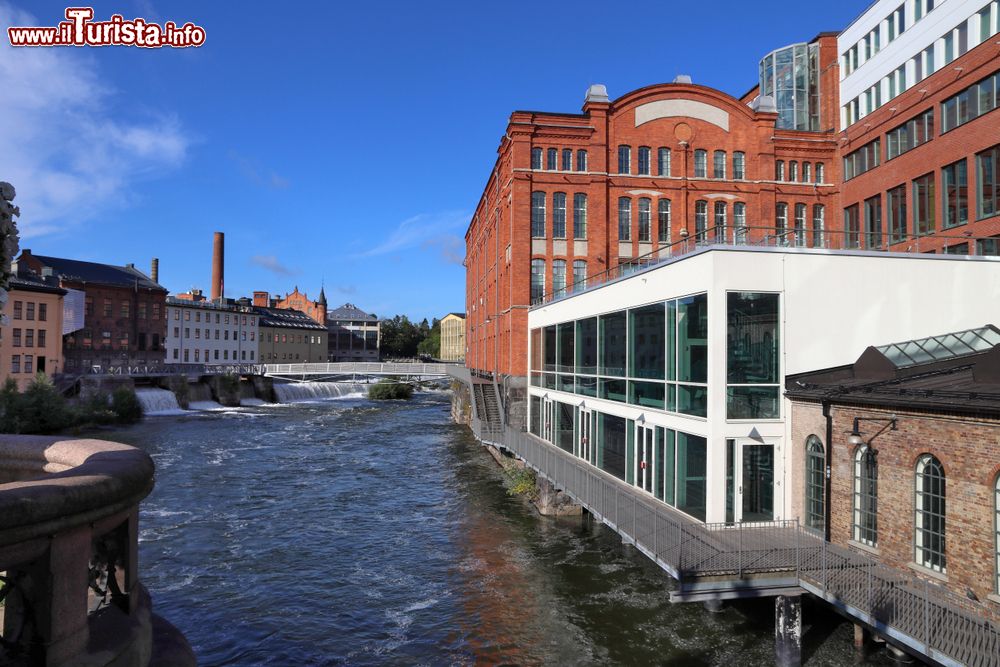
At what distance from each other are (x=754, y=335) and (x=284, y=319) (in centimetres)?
9351

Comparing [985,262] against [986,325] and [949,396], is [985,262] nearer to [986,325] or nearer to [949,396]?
[986,325]

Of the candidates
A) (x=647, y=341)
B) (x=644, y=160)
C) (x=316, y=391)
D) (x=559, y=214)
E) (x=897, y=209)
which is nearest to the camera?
(x=647, y=341)

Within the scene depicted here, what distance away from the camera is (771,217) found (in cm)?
3653

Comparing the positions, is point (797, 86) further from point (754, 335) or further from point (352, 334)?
point (352, 334)

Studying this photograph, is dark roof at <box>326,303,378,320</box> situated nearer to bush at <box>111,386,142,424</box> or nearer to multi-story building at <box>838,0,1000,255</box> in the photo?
bush at <box>111,386,142,424</box>

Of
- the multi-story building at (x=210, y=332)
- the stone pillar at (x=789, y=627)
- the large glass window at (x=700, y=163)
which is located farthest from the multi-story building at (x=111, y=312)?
the stone pillar at (x=789, y=627)

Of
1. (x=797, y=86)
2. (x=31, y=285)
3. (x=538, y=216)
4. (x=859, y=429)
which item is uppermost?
(x=797, y=86)

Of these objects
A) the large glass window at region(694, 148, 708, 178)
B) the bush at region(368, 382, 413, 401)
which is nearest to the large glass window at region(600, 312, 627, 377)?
the large glass window at region(694, 148, 708, 178)

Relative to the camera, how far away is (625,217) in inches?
1407

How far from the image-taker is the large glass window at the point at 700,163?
3619 centimetres

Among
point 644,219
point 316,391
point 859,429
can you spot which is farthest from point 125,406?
point 859,429

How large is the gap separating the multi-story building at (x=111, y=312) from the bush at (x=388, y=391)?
22302mm

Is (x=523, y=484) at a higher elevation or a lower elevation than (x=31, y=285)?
lower

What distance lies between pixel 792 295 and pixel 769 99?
90.2 ft
